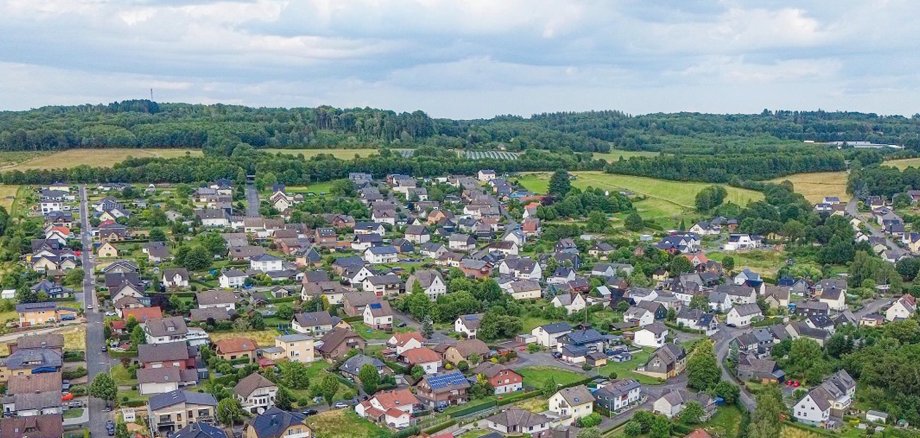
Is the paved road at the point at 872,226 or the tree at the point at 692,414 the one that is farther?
the paved road at the point at 872,226

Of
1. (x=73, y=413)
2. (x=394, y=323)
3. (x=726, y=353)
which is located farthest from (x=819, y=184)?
(x=73, y=413)

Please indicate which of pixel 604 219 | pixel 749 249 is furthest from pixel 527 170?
pixel 749 249

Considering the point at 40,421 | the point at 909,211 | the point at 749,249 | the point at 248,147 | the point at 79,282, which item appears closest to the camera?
the point at 40,421

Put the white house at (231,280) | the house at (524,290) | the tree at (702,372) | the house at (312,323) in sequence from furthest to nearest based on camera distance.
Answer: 1. the white house at (231,280)
2. the house at (524,290)
3. the house at (312,323)
4. the tree at (702,372)

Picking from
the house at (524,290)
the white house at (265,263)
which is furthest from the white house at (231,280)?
the house at (524,290)

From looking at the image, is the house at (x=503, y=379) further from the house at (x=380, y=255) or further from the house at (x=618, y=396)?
the house at (x=380, y=255)

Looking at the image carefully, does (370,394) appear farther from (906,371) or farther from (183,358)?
(906,371)
